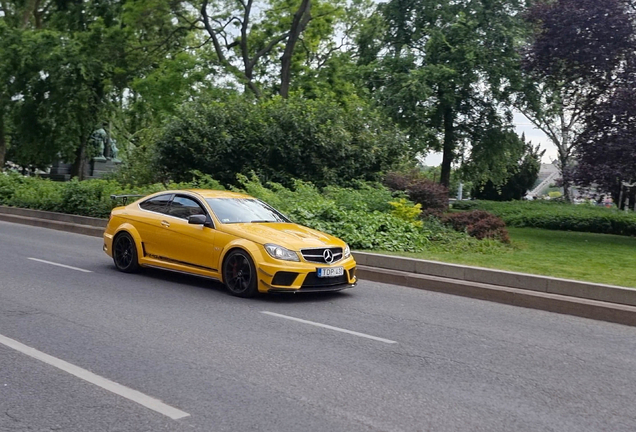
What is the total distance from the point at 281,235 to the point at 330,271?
0.85 meters

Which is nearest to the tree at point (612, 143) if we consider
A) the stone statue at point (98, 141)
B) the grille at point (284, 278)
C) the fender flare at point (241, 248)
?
the grille at point (284, 278)

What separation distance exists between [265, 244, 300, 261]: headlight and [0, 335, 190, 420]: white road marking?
3.57 meters

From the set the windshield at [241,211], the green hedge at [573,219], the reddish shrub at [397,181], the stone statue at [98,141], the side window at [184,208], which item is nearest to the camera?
the windshield at [241,211]

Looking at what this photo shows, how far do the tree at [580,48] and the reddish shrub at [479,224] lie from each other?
12.4ft

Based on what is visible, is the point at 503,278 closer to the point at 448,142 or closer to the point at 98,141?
the point at 448,142

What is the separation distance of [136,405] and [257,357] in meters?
1.63

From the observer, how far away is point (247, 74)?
34500 millimetres

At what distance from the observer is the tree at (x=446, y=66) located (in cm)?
2725

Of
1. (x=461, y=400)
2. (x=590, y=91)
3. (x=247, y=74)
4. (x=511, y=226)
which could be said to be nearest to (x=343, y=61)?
(x=247, y=74)

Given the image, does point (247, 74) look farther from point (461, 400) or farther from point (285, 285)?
point (461, 400)

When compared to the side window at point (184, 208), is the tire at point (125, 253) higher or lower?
lower

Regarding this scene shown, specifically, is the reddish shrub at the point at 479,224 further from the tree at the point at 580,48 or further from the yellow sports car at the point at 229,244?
the yellow sports car at the point at 229,244

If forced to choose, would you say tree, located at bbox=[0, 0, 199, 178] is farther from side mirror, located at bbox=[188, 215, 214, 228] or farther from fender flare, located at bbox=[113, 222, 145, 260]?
side mirror, located at bbox=[188, 215, 214, 228]

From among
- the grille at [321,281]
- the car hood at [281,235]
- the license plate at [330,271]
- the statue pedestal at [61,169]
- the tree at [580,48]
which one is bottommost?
the grille at [321,281]
